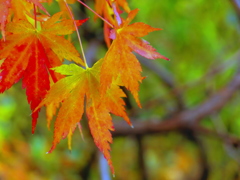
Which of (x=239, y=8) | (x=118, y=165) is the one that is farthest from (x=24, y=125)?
(x=239, y=8)

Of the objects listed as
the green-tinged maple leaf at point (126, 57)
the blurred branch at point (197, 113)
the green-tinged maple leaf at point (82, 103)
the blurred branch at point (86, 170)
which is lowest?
the blurred branch at point (86, 170)

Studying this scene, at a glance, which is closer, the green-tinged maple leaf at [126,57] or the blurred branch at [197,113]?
the green-tinged maple leaf at [126,57]

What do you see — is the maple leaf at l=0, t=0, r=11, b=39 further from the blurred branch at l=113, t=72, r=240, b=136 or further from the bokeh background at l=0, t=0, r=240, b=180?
the blurred branch at l=113, t=72, r=240, b=136

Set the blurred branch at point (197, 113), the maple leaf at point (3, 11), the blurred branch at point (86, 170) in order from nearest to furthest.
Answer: the maple leaf at point (3, 11)
the blurred branch at point (197, 113)
the blurred branch at point (86, 170)

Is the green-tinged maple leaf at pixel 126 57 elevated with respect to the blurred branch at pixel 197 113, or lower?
elevated

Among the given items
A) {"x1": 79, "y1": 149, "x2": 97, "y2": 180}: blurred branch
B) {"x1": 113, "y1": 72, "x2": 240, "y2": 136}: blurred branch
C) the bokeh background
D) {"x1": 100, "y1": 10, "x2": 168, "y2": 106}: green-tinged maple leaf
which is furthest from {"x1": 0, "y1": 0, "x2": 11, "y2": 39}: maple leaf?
{"x1": 79, "y1": 149, "x2": 97, "y2": 180}: blurred branch

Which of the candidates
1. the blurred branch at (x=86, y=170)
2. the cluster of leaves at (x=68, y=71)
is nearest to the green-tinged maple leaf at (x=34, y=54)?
the cluster of leaves at (x=68, y=71)

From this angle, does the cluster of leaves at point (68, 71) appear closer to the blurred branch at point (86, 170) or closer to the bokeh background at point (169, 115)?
the bokeh background at point (169, 115)
